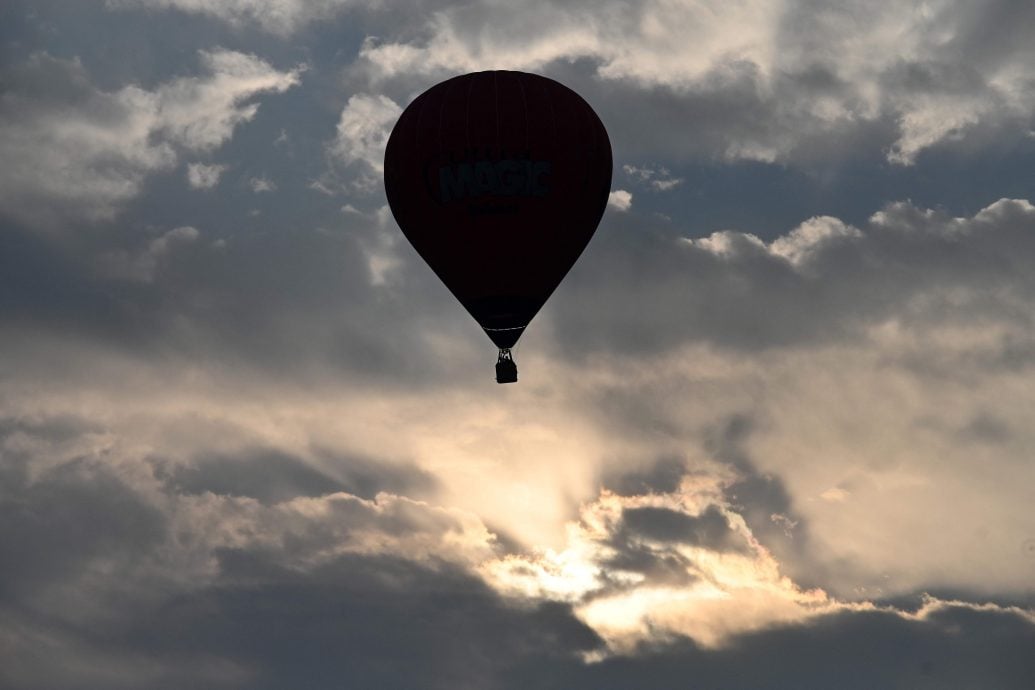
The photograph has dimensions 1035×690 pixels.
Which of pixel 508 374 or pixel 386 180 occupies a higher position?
pixel 386 180

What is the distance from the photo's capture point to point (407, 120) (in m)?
84.4

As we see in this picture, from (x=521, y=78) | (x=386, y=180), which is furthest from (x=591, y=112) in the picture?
(x=386, y=180)

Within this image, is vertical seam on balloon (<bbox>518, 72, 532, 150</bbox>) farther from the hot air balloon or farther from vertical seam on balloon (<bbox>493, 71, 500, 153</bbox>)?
vertical seam on balloon (<bbox>493, 71, 500, 153</bbox>)

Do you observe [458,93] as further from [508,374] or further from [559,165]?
[508,374]

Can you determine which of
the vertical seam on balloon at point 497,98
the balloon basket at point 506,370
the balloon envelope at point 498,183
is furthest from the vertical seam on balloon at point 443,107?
the balloon basket at point 506,370

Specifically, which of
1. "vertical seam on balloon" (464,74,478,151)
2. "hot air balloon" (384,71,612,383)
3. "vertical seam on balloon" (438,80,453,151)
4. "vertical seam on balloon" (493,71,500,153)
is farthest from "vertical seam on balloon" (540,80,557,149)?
"vertical seam on balloon" (438,80,453,151)

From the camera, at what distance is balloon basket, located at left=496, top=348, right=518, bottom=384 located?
273 ft

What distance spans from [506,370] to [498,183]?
7764 millimetres

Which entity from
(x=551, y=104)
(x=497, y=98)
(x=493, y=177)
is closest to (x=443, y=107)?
(x=497, y=98)

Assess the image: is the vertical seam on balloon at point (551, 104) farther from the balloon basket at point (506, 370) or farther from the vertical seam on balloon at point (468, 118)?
the balloon basket at point (506, 370)

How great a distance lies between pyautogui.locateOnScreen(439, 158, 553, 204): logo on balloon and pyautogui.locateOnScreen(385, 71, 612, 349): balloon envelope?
41 millimetres

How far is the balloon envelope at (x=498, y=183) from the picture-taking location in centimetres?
8294

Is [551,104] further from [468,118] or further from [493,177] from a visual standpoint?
[493,177]

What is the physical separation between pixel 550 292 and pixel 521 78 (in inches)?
364
